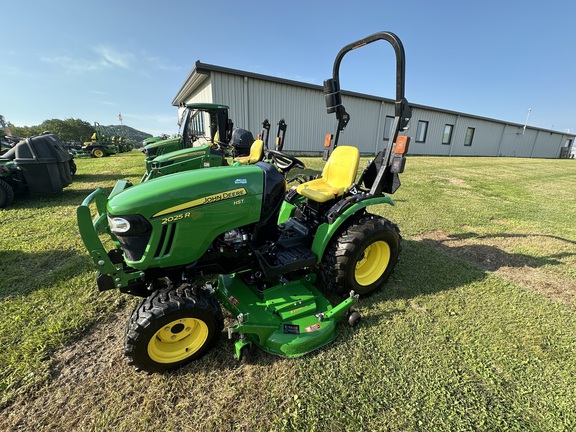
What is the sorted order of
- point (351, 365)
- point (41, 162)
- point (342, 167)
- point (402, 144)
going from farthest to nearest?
point (41, 162)
point (342, 167)
point (402, 144)
point (351, 365)

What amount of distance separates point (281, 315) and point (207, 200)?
1033mm

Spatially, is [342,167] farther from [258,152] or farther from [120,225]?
[258,152]

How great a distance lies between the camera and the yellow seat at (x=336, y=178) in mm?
2863

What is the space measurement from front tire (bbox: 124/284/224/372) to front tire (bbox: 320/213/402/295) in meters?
1.10

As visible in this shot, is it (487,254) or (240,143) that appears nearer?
(487,254)

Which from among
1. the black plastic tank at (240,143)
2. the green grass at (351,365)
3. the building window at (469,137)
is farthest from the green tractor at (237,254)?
the building window at (469,137)

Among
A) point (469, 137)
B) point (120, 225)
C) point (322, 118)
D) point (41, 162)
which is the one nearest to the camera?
point (120, 225)

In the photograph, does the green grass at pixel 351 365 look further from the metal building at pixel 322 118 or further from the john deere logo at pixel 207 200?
the metal building at pixel 322 118

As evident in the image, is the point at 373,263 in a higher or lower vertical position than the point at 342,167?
lower

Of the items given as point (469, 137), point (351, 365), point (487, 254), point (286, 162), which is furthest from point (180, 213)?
point (469, 137)

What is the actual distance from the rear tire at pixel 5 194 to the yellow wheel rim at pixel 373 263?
251 inches

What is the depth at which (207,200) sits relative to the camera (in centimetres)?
190

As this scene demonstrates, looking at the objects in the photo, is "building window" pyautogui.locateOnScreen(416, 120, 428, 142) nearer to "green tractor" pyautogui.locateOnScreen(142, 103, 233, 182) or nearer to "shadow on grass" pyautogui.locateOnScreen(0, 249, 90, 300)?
"green tractor" pyautogui.locateOnScreen(142, 103, 233, 182)

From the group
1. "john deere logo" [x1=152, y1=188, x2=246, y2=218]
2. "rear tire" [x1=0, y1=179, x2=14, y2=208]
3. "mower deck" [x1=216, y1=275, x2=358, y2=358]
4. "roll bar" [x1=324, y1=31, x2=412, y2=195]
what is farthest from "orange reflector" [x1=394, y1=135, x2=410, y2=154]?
"rear tire" [x1=0, y1=179, x2=14, y2=208]
